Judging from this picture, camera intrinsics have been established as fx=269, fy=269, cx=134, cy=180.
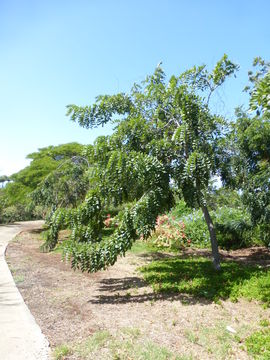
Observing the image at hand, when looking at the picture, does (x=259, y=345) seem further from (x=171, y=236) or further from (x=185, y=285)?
(x=171, y=236)

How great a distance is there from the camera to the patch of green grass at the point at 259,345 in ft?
9.95

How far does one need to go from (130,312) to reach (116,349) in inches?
47.1

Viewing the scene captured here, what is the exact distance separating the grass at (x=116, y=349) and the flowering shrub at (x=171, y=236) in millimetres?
6569

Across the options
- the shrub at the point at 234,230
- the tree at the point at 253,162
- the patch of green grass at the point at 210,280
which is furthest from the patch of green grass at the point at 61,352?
the shrub at the point at 234,230

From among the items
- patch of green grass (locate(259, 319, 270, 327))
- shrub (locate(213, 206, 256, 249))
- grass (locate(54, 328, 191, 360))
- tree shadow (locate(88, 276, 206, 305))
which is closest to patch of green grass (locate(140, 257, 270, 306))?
tree shadow (locate(88, 276, 206, 305))

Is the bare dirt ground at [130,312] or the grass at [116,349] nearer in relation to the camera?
the grass at [116,349]

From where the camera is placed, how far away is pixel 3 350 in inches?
120

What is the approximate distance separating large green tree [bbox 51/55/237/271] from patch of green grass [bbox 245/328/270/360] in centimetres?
224

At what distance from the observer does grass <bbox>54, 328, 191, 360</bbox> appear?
2.98 m

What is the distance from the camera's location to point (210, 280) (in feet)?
18.5

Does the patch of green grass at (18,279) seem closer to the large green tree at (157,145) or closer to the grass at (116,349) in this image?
the large green tree at (157,145)

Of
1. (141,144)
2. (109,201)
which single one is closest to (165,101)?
(141,144)

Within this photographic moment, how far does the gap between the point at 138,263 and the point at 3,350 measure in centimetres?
520

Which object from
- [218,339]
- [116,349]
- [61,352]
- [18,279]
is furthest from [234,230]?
[61,352]
